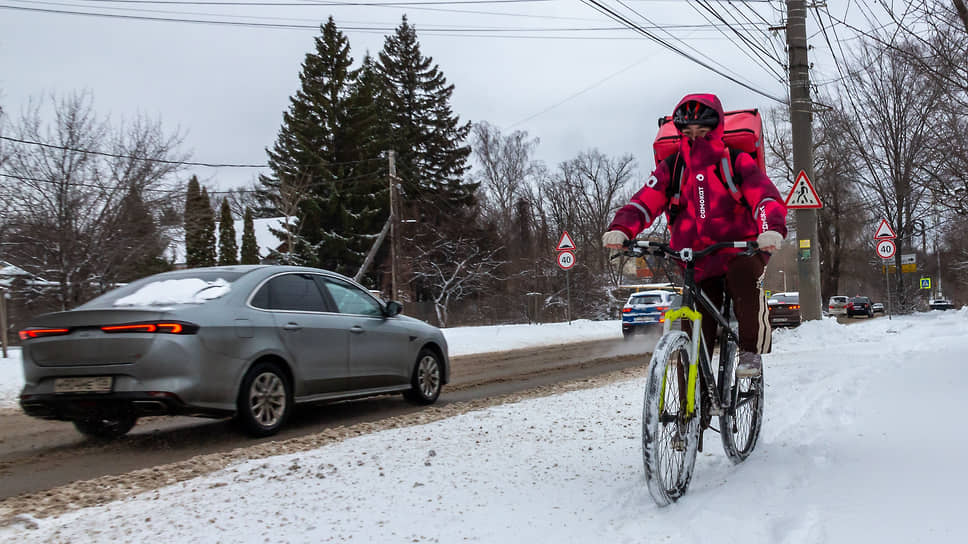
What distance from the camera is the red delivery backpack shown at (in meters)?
3.95

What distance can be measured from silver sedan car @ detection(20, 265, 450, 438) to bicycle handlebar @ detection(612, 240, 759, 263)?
352 cm

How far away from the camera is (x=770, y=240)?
3566 millimetres

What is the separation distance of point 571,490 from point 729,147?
6.62 ft

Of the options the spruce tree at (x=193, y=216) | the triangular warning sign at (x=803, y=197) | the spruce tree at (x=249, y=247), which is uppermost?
the spruce tree at (x=249, y=247)

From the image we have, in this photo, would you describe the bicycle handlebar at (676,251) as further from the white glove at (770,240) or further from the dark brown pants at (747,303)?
the dark brown pants at (747,303)

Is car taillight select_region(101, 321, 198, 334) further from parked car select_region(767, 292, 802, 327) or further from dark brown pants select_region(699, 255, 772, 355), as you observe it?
parked car select_region(767, 292, 802, 327)

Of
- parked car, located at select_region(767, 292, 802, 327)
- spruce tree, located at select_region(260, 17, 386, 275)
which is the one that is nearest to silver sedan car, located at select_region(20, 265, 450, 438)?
parked car, located at select_region(767, 292, 802, 327)

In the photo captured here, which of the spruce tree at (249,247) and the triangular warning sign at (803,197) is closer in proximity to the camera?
the triangular warning sign at (803,197)

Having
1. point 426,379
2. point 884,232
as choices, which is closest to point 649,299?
point 884,232

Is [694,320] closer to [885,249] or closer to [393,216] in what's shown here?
[885,249]

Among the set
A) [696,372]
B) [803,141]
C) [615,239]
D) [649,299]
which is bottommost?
[696,372]

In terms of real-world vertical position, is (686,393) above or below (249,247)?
below

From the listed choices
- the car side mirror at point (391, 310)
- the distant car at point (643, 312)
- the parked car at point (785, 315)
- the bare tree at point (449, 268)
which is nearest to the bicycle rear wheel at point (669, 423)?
the car side mirror at point (391, 310)

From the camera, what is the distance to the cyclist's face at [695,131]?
393cm
